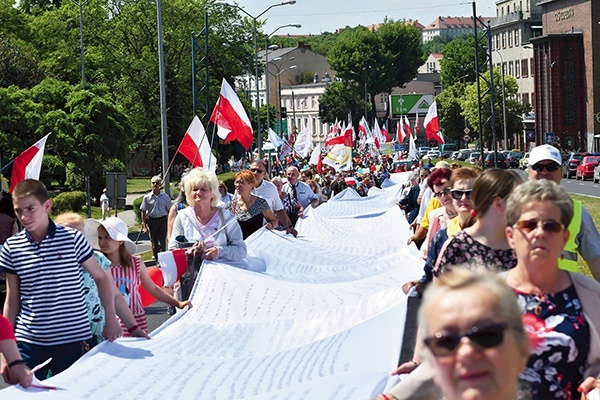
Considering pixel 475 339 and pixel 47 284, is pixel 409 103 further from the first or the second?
pixel 475 339

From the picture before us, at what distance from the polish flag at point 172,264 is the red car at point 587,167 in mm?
63949

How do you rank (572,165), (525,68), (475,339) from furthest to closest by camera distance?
(525,68) < (572,165) < (475,339)

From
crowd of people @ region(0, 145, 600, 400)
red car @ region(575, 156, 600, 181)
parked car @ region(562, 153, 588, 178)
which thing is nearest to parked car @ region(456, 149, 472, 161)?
parked car @ region(562, 153, 588, 178)

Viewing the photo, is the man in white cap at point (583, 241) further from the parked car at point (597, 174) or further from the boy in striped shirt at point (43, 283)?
the parked car at point (597, 174)

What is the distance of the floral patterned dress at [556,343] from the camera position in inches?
177

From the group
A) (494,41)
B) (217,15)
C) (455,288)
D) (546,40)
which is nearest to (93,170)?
(455,288)

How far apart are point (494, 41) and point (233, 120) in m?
134

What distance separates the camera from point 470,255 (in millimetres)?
5984

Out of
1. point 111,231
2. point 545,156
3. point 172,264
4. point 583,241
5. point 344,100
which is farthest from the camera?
point 344,100

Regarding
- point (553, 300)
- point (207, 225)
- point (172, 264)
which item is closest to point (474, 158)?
point (207, 225)

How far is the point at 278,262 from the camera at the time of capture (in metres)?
12.0

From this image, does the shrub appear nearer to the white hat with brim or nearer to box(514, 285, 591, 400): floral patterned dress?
the white hat with brim

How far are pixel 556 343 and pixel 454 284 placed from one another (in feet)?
5.24

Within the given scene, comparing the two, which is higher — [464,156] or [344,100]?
[344,100]
